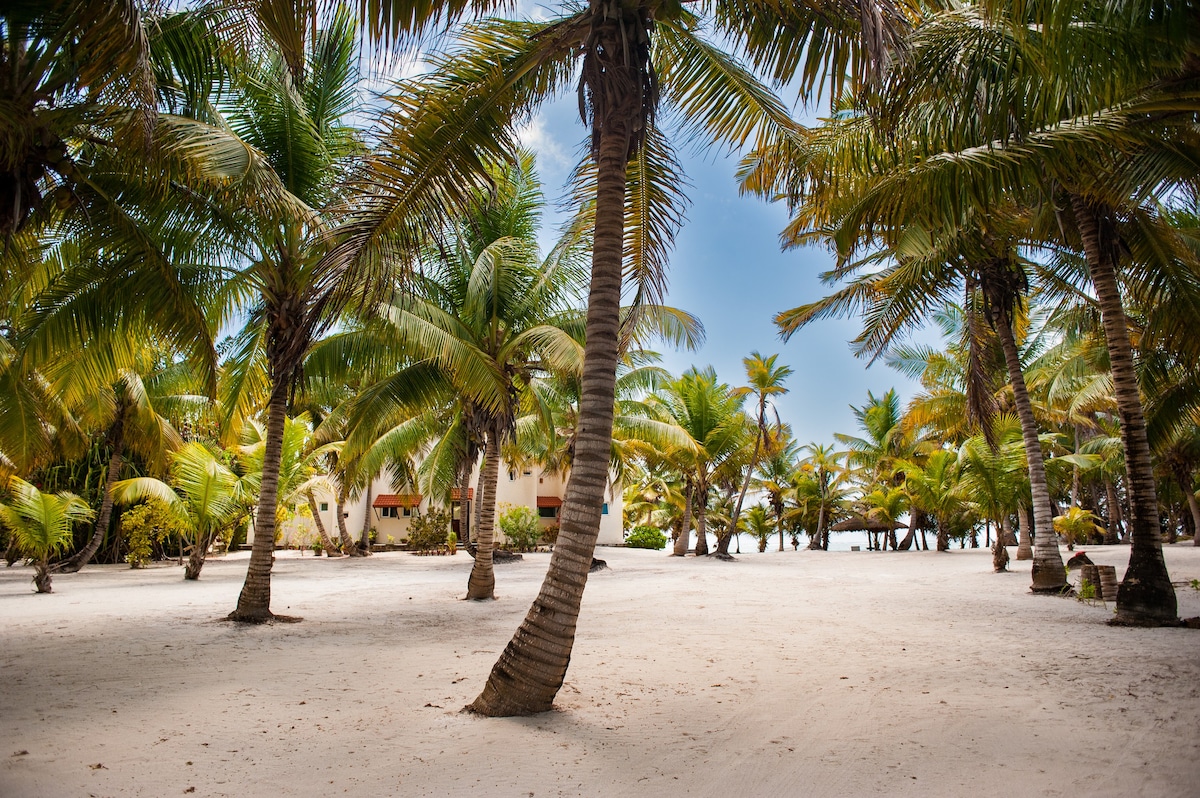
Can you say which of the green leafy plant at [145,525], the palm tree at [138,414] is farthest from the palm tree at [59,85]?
the green leafy plant at [145,525]

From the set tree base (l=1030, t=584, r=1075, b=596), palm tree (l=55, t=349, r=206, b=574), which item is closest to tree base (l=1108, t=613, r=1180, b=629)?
tree base (l=1030, t=584, r=1075, b=596)

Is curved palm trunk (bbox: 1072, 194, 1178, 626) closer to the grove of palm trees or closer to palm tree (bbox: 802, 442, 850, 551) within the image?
the grove of palm trees

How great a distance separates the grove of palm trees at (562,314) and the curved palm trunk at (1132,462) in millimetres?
48

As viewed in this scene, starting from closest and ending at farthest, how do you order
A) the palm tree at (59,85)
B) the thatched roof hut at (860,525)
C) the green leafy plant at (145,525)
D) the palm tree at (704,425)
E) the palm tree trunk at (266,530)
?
1. the palm tree at (59,85)
2. the palm tree trunk at (266,530)
3. the green leafy plant at (145,525)
4. the palm tree at (704,425)
5. the thatched roof hut at (860,525)

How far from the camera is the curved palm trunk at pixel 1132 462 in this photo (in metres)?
8.47

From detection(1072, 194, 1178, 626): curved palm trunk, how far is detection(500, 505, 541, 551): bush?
72.0 ft

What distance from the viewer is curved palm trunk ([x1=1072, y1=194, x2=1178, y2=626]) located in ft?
27.8

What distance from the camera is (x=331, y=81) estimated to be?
32.9ft

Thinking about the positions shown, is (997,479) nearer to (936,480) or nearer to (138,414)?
(936,480)

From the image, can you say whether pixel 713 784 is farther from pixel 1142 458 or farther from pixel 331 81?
pixel 331 81

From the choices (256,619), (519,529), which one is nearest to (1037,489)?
(256,619)

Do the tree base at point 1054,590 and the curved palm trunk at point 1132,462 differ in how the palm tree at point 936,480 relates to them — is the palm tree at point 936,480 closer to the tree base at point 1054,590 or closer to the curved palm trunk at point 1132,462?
the tree base at point 1054,590

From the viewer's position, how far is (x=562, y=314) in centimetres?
1360

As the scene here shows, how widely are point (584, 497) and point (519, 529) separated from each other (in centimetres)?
2377
